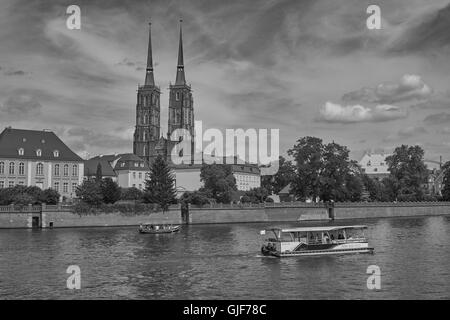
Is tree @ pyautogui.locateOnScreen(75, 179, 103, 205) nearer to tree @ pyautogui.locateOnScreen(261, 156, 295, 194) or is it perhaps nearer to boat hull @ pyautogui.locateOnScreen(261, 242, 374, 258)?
tree @ pyautogui.locateOnScreen(261, 156, 295, 194)

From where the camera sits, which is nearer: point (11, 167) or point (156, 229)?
point (156, 229)

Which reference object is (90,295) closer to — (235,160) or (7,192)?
(7,192)

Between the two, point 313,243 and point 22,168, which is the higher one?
point 22,168

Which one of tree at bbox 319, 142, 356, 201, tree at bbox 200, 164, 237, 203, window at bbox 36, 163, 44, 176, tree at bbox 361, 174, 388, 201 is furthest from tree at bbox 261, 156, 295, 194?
window at bbox 36, 163, 44, 176

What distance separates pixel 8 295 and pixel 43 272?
814 centimetres

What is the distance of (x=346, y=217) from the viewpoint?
125m

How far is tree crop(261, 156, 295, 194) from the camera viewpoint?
4838 inches

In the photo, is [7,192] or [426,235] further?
[7,192]

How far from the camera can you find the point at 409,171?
473ft

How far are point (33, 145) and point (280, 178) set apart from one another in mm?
59410

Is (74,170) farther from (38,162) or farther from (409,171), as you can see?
(409,171)

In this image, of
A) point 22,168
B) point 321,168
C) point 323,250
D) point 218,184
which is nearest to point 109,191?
point 22,168

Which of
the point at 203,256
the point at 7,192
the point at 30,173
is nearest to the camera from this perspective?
the point at 203,256

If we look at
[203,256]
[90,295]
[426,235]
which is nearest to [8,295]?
[90,295]
